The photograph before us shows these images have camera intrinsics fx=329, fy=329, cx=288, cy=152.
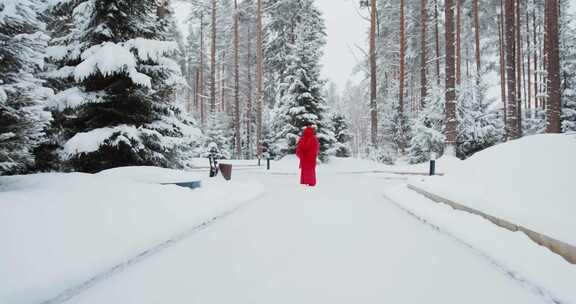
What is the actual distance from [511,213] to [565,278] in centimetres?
156

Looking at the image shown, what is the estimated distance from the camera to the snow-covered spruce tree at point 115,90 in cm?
793

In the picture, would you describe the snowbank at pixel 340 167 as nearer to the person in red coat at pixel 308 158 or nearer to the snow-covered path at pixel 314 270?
the person in red coat at pixel 308 158

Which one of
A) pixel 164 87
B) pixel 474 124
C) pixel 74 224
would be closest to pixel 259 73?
pixel 474 124

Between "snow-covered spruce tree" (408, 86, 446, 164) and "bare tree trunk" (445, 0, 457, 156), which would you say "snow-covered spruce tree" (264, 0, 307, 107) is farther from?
"bare tree trunk" (445, 0, 457, 156)

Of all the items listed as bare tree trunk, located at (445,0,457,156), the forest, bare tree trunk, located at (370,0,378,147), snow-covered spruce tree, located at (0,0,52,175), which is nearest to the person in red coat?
the forest

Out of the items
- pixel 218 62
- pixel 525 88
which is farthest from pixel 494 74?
pixel 218 62

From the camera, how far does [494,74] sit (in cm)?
3272

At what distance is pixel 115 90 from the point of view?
28.2 ft

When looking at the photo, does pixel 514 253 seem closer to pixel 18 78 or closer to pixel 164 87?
pixel 18 78

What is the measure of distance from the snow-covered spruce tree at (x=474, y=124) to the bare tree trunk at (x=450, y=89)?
4192mm

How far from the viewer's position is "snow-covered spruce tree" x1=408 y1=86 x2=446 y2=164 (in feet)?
64.1

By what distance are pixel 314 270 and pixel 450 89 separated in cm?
1495

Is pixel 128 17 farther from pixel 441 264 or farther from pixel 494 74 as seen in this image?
pixel 494 74

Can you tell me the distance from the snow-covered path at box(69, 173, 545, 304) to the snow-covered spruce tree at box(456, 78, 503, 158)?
54.4ft
